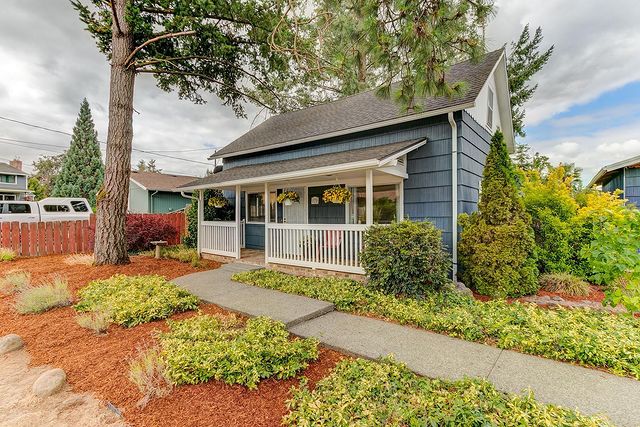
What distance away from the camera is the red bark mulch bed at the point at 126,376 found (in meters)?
2.13

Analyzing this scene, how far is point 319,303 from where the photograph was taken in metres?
4.64

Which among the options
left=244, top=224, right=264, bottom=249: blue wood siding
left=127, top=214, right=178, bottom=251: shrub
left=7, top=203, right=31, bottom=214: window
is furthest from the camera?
left=7, top=203, right=31, bottom=214: window

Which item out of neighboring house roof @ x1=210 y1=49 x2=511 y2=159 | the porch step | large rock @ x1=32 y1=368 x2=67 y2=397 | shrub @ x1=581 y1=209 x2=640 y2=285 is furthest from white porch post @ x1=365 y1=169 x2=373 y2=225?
large rock @ x1=32 y1=368 x2=67 y2=397

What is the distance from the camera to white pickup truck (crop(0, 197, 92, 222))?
11.3 m

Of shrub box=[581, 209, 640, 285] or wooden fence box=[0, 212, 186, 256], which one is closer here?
shrub box=[581, 209, 640, 285]

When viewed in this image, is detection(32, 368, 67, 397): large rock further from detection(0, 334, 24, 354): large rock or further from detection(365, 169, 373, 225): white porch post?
detection(365, 169, 373, 225): white porch post

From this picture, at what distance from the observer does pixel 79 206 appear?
13305 mm

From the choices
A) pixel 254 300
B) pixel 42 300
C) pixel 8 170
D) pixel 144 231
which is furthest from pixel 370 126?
pixel 8 170

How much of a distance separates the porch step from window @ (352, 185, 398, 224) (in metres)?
3.53

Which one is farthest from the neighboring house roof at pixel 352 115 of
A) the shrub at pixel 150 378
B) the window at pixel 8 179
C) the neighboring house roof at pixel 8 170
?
the window at pixel 8 179

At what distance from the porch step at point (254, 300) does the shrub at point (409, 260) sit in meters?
1.16

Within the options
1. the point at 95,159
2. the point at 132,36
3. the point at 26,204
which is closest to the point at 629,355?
the point at 132,36

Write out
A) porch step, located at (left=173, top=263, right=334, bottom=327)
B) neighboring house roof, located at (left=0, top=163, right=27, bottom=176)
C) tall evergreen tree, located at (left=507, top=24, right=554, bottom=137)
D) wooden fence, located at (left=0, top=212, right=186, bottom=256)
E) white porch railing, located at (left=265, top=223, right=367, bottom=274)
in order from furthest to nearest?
neighboring house roof, located at (left=0, top=163, right=27, bottom=176)
tall evergreen tree, located at (left=507, top=24, right=554, bottom=137)
wooden fence, located at (left=0, top=212, right=186, bottom=256)
white porch railing, located at (left=265, top=223, right=367, bottom=274)
porch step, located at (left=173, top=263, right=334, bottom=327)

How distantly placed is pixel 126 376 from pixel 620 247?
5.81 m
